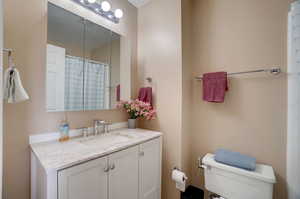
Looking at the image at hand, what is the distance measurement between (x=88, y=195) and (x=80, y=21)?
4.88 feet

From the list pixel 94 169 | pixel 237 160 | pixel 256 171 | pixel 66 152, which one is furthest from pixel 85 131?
pixel 256 171

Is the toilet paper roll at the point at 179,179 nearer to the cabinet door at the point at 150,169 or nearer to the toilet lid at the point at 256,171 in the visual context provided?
the cabinet door at the point at 150,169

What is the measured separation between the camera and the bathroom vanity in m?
0.77

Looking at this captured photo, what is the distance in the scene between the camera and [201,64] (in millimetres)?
1679

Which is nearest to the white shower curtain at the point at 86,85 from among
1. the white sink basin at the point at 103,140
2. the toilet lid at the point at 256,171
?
the white sink basin at the point at 103,140

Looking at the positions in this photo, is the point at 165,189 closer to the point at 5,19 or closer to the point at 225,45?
the point at 225,45

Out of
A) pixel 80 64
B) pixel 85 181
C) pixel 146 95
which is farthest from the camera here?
pixel 146 95

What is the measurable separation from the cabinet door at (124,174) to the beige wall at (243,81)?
0.85 m

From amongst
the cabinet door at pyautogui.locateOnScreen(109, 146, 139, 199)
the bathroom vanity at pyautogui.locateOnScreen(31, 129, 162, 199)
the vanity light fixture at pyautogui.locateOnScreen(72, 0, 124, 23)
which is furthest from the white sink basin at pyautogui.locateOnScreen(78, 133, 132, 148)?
the vanity light fixture at pyautogui.locateOnScreen(72, 0, 124, 23)

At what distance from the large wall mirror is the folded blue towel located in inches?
49.1

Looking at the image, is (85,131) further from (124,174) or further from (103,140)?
(124,174)

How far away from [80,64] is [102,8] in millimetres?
653

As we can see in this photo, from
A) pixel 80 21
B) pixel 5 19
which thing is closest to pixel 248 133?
pixel 80 21

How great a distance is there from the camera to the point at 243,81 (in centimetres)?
141
